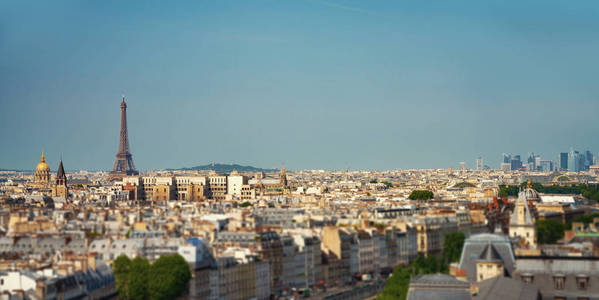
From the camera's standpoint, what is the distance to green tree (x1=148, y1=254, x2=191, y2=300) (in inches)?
2207

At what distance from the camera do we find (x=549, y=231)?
7856 cm

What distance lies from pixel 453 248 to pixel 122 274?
19.8 metres

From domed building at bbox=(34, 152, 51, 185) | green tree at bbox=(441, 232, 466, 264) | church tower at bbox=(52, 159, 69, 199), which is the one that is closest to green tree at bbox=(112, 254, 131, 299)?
green tree at bbox=(441, 232, 466, 264)

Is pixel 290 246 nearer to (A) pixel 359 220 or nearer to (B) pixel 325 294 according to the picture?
(B) pixel 325 294

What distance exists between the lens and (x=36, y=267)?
55.9 meters

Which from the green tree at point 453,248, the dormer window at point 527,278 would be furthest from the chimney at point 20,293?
the green tree at point 453,248

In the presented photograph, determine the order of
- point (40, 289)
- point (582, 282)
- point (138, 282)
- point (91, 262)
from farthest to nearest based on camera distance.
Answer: point (91, 262)
point (138, 282)
point (40, 289)
point (582, 282)

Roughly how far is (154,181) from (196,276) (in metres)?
140

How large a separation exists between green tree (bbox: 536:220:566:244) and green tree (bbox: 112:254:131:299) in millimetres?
26054

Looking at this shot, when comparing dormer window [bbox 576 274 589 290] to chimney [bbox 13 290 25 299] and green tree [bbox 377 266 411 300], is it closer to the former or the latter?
green tree [bbox 377 266 411 300]

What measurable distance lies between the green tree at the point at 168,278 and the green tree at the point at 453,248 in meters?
15.3

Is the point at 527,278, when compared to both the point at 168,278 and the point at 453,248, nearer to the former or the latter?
the point at 168,278

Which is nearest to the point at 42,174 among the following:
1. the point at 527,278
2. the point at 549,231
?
the point at 549,231

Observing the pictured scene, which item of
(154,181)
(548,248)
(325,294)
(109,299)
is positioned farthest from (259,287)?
(154,181)
